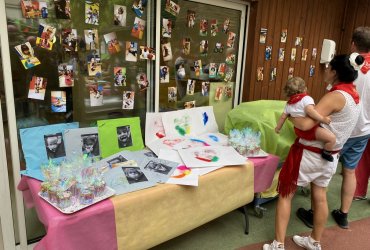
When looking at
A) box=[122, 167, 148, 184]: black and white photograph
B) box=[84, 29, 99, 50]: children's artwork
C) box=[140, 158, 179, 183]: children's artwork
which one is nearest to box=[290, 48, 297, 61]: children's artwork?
box=[140, 158, 179, 183]: children's artwork

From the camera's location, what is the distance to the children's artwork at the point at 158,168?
1.66 m

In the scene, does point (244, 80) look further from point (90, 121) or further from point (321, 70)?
point (90, 121)

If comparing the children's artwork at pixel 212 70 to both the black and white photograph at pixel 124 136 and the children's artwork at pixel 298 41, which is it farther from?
the children's artwork at pixel 298 41

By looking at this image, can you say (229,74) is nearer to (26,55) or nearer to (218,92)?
(218,92)

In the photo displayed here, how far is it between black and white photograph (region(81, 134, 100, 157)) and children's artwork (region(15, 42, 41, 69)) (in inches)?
20.2

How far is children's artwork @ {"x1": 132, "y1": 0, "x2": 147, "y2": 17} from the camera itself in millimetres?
2001

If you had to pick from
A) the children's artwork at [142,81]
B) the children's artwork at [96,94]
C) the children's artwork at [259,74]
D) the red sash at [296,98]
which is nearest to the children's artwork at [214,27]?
the children's artwork at [259,74]

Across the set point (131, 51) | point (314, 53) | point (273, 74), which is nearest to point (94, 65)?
point (131, 51)

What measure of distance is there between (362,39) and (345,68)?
593 millimetres

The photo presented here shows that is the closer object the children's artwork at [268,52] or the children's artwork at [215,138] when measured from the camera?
the children's artwork at [215,138]

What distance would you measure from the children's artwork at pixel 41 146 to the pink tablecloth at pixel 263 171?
1.25 meters

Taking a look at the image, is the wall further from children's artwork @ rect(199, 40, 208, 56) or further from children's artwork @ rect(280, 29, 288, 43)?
children's artwork @ rect(199, 40, 208, 56)

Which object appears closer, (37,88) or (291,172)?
(37,88)

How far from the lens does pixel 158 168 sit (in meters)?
1.77
